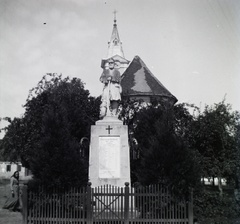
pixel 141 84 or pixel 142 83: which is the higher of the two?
pixel 142 83

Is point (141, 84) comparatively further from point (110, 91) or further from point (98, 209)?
point (98, 209)

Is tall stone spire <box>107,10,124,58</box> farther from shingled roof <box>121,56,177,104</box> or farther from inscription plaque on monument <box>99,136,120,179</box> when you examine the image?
inscription plaque on monument <box>99,136,120,179</box>

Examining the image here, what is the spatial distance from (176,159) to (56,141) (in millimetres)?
3645

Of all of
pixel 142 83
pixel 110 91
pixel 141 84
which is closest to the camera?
pixel 110 91

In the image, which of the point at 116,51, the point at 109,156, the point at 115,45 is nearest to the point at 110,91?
the point at 109,156

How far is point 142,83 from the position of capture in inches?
1513

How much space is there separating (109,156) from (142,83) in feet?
90.1

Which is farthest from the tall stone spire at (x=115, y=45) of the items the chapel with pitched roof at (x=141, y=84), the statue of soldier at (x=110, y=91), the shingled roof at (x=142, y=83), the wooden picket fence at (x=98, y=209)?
the wooden picket fence at (x=98, y=209)

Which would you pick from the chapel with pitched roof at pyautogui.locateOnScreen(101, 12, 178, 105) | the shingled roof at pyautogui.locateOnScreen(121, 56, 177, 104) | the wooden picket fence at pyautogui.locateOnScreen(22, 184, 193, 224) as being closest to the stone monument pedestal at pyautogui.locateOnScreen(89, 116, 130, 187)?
the wooden picket fence at pyautogui.locateOnScreen(22, 184, 193, 224)

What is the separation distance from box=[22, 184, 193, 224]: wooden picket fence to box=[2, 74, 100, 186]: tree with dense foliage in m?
0.67

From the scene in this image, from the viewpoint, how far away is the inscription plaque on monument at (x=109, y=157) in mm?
11391

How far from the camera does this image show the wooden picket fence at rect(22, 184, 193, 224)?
32.7 feet

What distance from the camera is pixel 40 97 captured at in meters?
25.4

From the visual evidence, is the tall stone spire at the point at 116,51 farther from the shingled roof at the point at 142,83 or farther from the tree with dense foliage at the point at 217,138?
the tree with dense foliage at the point at 217,138
